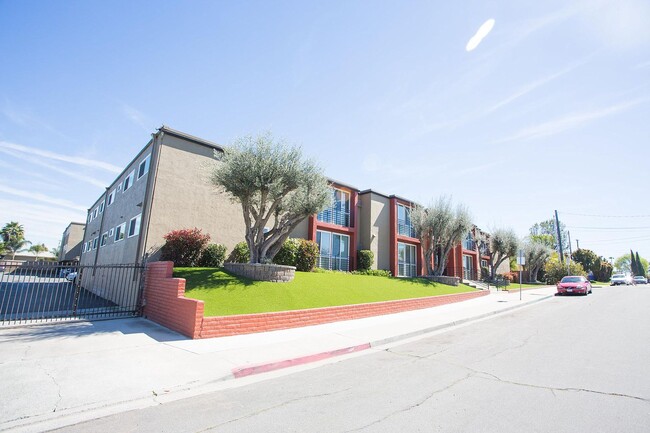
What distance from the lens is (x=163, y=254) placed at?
14016mm

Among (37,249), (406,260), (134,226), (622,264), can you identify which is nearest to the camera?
(134,226)

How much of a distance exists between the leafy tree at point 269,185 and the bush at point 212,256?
237 centimetres

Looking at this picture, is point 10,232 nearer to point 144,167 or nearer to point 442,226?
point 144,167

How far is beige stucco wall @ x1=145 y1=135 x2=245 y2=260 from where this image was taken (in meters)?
14.4

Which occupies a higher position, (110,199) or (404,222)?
(110,199)

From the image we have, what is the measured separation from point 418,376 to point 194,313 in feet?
18.4

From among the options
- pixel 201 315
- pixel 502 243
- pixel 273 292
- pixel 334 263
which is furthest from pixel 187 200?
pixel 502 243

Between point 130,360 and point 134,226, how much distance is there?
11211 millimetres

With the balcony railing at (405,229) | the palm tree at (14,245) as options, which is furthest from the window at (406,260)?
the palm tree at (14,245)

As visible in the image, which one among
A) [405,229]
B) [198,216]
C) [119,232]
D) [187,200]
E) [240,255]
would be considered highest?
[405,229]

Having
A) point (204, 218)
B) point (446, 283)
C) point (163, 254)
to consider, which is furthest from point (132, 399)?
point (446, 283)

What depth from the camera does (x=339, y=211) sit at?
23.0 metres

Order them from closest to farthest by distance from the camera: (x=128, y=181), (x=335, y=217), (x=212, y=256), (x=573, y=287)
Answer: (x=212, y=256), (x=128, y=181), (x=335, y=217), (x=573, y=287)

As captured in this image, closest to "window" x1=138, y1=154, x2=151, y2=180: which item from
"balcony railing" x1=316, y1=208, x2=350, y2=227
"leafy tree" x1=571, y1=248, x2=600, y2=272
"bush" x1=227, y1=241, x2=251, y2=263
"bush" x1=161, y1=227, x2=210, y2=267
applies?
"bush" x1=161, y1=227, x2=210, y2=267
